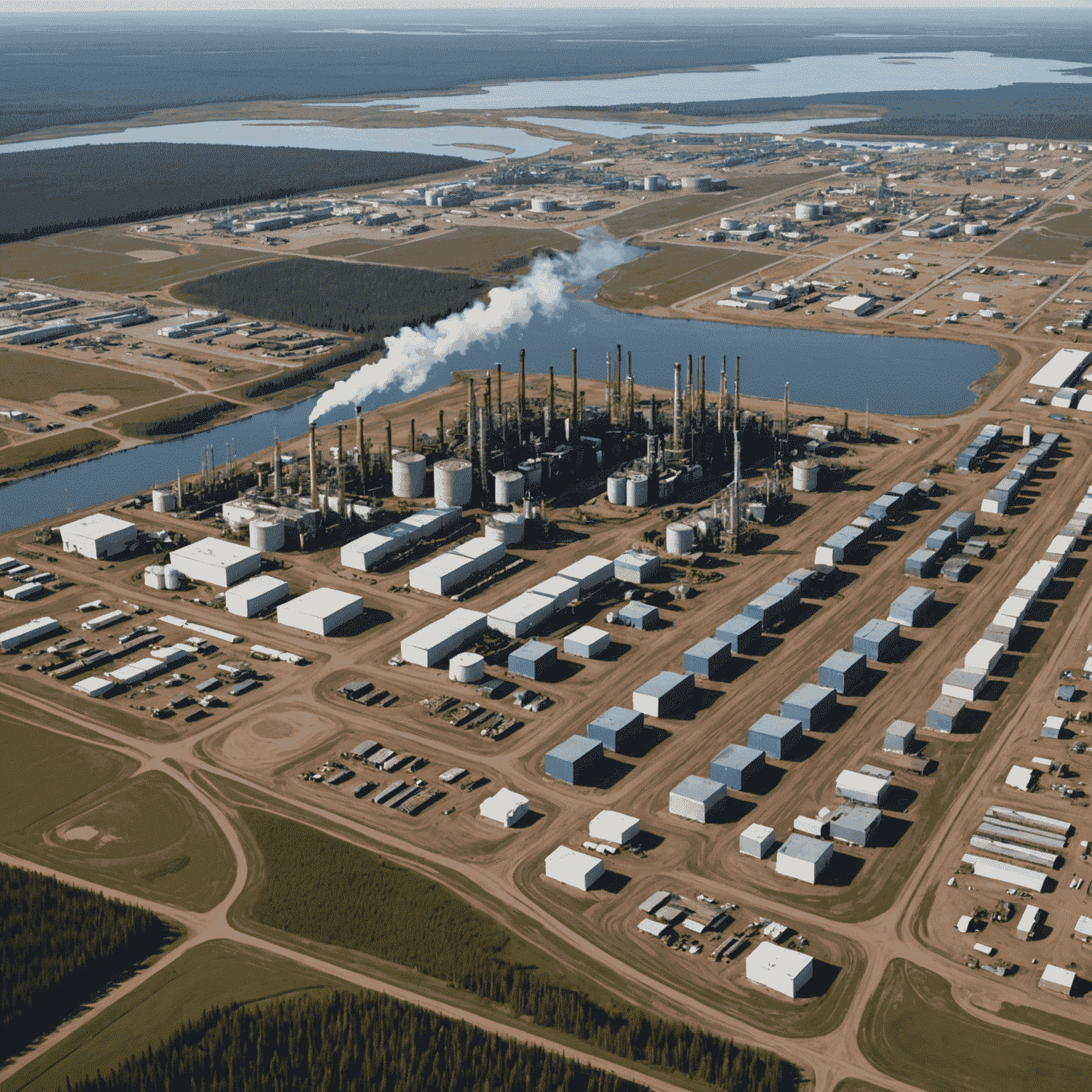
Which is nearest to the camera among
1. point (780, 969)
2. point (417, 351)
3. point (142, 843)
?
point (780, 969)

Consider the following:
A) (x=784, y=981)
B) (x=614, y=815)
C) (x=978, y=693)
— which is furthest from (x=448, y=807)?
(x=978, y=693)

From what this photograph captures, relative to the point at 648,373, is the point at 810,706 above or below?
below

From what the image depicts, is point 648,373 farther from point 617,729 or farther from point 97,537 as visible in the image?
point 617,729

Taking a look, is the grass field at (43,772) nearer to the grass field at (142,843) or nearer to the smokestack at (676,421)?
the grass field at (142,843)

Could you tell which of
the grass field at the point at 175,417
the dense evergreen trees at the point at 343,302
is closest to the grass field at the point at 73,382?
the grass field at the point at 175,417

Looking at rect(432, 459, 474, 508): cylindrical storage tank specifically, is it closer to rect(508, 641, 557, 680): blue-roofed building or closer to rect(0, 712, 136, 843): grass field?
rect(508, 641, 557, 680): blue-roofed building

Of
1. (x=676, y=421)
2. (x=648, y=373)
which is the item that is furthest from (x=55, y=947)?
(x=648, y=373)
